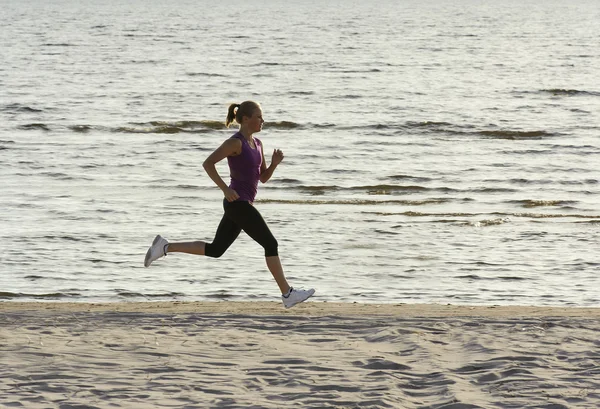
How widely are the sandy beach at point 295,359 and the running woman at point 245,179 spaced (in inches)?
19.2

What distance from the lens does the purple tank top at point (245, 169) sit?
7.59 m

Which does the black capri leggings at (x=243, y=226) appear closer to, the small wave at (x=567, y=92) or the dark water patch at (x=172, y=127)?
the dark water patch at (x=172, y=127)

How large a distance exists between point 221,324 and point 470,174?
39.3 ft

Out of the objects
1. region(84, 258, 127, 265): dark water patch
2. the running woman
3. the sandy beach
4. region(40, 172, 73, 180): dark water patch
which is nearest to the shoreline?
the sandy beach

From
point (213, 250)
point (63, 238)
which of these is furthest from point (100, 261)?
point (213, 250)

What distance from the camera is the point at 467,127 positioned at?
27.8m

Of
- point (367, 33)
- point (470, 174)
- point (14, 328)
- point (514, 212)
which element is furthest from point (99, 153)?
point (367, 33)

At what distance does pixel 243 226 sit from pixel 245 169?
427 mm

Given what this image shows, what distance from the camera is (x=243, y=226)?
7766mm

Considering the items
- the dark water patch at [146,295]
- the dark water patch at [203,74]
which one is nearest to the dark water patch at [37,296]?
the dark water patch at [146,295]

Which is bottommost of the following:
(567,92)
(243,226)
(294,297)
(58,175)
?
(567,92)

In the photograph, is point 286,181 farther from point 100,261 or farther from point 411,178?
point 100,261

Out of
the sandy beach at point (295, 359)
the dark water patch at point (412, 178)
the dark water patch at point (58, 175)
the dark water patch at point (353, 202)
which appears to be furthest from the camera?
the dark water patch at point (412, 178)

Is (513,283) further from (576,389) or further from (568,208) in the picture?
(568,208)
